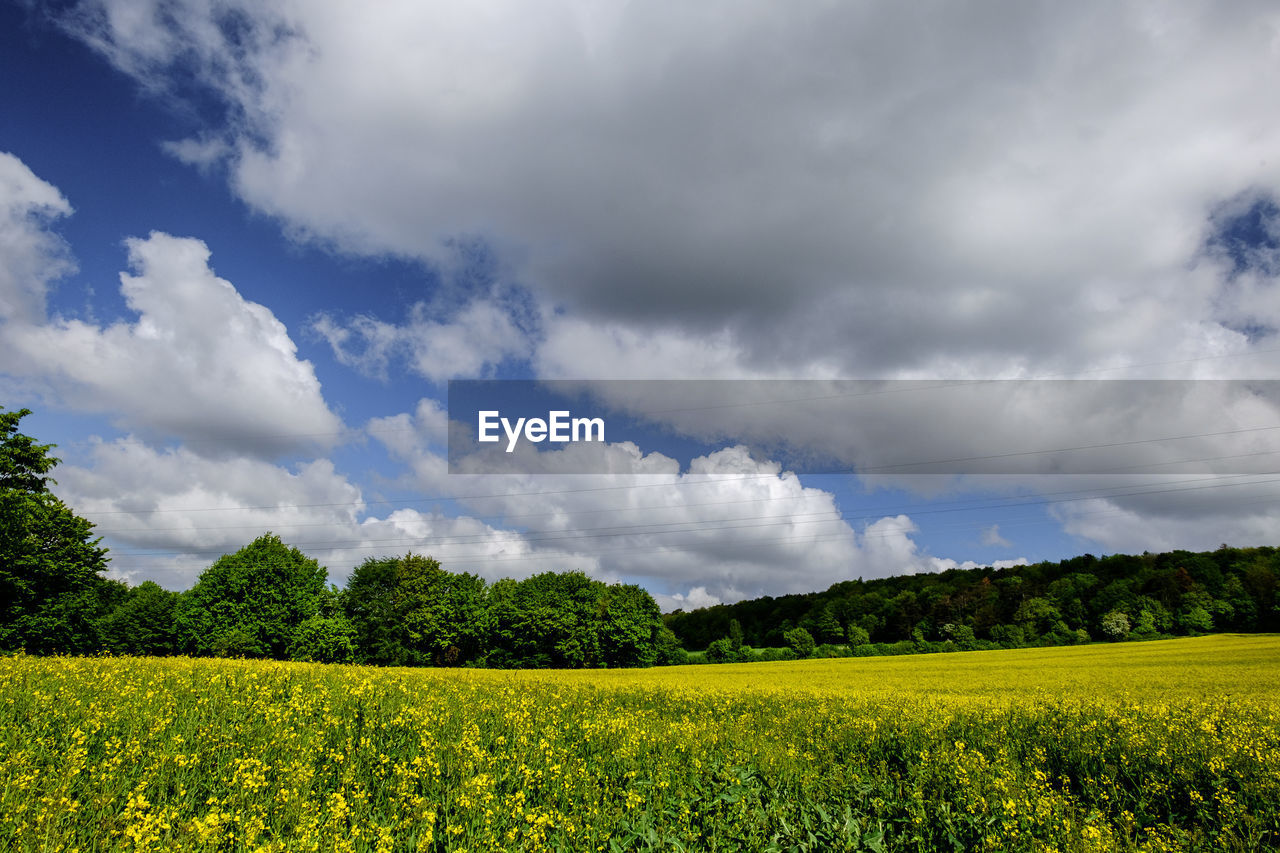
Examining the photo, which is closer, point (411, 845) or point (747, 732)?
point (411, 845)

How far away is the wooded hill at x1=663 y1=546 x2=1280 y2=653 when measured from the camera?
75.8 metres

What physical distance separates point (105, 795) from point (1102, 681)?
124 ft

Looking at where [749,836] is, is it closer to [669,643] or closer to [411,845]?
[411,845]

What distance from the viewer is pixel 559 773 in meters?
6.76

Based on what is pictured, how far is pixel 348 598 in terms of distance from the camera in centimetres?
6938

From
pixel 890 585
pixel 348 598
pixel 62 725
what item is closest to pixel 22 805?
pixel 62 725

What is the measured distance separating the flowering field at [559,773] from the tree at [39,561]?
138ft

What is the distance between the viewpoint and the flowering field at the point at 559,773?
4.93 meters

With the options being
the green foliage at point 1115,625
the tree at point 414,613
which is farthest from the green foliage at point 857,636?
the tree at point 414,613

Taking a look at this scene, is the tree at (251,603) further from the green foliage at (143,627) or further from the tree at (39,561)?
the tree at (39,561)

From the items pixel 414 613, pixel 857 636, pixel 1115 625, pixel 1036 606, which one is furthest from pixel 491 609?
pixel 1115 625

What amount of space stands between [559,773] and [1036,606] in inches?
3786

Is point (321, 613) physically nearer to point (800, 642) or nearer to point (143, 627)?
point (143, 627)

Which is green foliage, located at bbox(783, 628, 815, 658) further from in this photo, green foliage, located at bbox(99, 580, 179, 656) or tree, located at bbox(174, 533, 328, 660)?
green foliage, located at bbox(99, 580, 179, 656)
